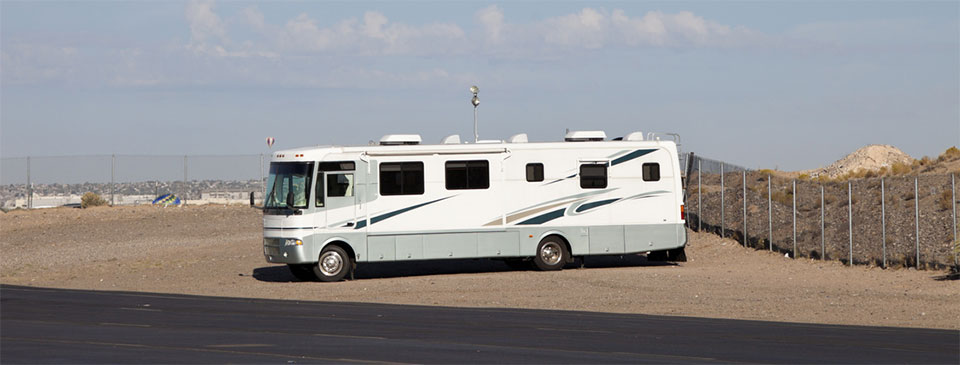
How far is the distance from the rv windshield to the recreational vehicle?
2cm

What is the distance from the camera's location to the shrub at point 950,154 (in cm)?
5059

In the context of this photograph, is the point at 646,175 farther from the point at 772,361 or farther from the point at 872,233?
the point at 772,361

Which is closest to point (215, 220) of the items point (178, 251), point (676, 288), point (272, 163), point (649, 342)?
point (178, 251)

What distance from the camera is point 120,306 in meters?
18.8

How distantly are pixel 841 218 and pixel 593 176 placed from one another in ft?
34.6

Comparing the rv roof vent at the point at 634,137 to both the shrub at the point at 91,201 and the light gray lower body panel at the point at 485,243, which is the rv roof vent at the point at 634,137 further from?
the shrub at the point at 91,201

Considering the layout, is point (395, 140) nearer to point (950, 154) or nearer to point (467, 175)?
→ point (467, 175)

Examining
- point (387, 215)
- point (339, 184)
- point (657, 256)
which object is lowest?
point (657, 256)

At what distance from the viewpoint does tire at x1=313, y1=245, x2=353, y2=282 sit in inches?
934

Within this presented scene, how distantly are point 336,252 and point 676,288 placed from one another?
697cm

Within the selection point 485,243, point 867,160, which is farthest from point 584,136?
point 867,160

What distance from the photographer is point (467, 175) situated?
24406mm

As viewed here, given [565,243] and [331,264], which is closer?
[331,264]

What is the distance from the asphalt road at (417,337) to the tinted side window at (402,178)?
17.7 ft
